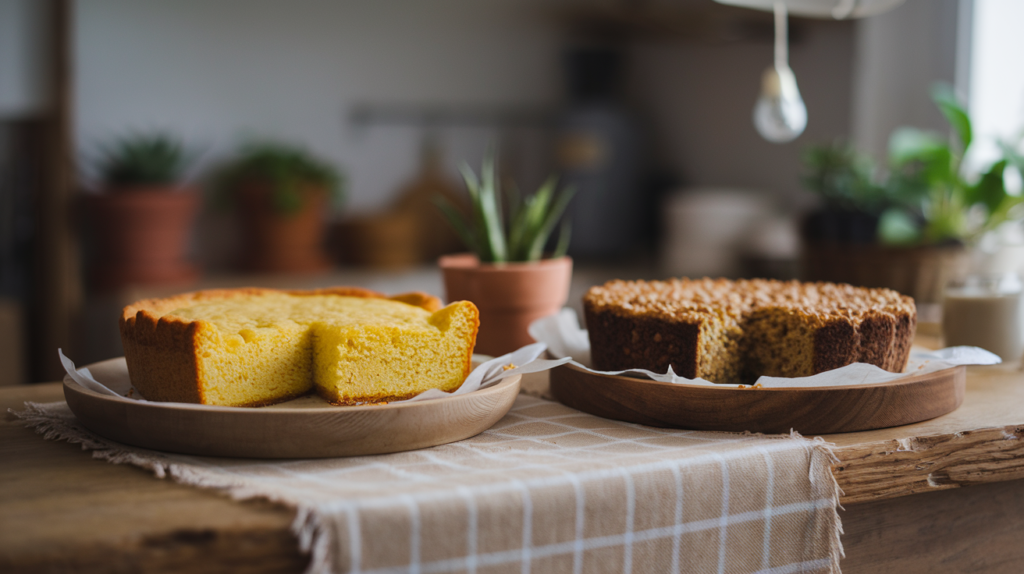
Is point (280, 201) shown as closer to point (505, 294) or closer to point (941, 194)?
point (505, 294)

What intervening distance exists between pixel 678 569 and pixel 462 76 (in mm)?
3039

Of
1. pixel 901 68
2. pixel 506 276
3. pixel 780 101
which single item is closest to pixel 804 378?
pixel 506 276

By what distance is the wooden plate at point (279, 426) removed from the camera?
681 millimetres

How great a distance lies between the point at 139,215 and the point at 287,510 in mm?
2223

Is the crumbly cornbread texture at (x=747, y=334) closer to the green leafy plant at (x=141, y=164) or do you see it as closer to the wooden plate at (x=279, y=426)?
the wooden plate at (x=279, y=426)

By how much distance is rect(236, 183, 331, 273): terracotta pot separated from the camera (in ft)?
9.25

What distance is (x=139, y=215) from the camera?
2.54 meters

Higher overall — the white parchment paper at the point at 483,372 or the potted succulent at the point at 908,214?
the potted succulent at the point at 908,214

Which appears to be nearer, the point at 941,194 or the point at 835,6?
the point at 835,6

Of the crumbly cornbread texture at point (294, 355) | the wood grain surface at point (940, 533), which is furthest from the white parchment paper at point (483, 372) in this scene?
the wood grain surface at point (940, 533)

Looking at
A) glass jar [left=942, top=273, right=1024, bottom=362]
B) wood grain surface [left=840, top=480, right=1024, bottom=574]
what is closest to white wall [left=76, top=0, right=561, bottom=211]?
glass jar [left=942, top=273, right=1024, bottom=362]

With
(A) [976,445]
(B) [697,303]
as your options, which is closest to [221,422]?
(B) [697,303]

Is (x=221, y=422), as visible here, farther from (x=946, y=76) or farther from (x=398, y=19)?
(x=398, y=19)

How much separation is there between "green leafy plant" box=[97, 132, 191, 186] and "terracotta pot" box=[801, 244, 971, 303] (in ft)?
6.65
